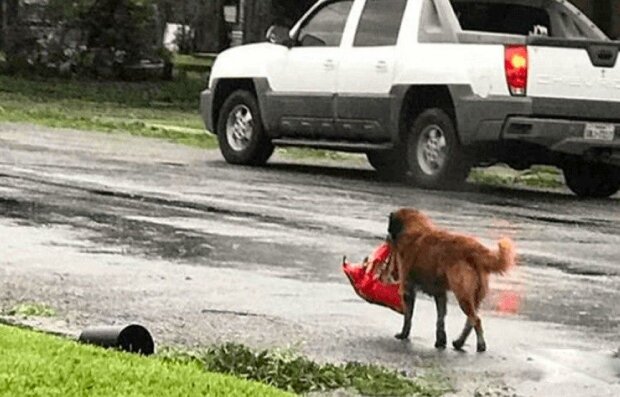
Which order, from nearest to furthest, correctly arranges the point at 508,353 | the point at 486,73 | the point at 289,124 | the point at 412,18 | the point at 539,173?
the point at 508,353 → the point at 486,73 → the point at 412,18 → the point at 289,124 → the point at 539,173

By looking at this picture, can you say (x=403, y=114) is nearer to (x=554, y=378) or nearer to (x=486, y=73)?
(x=486, y=73)

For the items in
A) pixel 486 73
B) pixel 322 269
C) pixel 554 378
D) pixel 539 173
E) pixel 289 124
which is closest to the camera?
pixel 554 378

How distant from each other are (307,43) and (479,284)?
10531mm

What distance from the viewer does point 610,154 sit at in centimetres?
1538

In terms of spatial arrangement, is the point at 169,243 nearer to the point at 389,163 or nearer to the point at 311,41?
the point at 311,41

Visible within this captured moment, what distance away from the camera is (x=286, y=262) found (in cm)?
994

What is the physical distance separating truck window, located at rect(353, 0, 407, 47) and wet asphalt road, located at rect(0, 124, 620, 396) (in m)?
1.32

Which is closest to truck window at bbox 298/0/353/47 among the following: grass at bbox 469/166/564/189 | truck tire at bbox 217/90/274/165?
truck tire at bbox 217/90/274/165

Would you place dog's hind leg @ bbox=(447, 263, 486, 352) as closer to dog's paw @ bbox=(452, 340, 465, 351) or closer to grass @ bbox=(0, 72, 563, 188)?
dog's paw @ bbox=(452, 340, 465, 351)

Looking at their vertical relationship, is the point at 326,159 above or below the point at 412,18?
below

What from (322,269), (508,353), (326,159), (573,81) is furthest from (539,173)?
(508,353)

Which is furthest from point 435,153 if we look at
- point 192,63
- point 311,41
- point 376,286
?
point 192,63

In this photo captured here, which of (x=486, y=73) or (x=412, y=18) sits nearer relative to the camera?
(x=486, y=73)

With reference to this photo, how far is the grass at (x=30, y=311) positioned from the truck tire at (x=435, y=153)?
25.7 ft
